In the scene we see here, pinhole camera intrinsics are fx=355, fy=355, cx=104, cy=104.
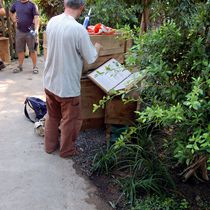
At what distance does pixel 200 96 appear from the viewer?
2.32 m

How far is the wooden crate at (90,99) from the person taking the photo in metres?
4.22

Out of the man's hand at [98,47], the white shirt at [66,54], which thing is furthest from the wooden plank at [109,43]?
the white shirt at [66,54]

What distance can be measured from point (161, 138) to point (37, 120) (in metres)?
1.75

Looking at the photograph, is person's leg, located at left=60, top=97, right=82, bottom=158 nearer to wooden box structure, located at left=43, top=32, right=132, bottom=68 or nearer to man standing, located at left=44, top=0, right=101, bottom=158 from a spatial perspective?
man standing, located at left=44, top=0, right=101, bottom=158

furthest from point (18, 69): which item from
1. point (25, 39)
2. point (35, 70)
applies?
point (25, 39)

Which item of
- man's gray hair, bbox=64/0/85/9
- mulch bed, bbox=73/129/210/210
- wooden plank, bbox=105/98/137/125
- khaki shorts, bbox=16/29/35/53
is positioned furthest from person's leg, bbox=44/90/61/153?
khaki shorts, bbox=16/29/35/53

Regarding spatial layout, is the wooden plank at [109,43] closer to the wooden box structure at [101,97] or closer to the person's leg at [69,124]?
the wooden box structure at [101,97]

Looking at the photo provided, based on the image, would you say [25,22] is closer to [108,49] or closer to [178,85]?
[108,49]

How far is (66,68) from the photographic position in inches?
145

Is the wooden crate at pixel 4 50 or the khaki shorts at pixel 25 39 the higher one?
the khaki shorts at pixel 25 39

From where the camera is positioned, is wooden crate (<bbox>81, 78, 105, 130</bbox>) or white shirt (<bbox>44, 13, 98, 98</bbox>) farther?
wooden crate (<bbox>81, 78, 105, 130</bbox>)

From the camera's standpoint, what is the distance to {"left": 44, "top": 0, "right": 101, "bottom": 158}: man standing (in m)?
3.58

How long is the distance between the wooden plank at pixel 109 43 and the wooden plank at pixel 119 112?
2.08 ft

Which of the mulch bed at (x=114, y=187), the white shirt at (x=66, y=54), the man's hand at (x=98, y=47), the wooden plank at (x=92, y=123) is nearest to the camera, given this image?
the mulch bed at (x=114, y=187)
